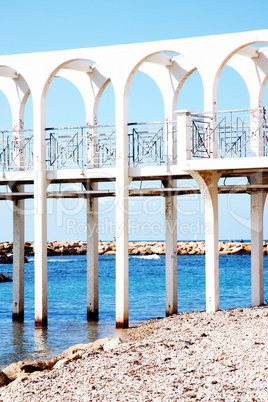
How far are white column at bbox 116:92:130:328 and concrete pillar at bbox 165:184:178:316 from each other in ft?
7.21

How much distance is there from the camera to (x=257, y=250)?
1783 centimetres

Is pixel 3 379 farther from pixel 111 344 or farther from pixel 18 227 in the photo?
pixel 18 227

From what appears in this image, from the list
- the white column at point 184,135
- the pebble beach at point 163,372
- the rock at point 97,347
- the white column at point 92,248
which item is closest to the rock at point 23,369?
the pebble beach at point 163,372

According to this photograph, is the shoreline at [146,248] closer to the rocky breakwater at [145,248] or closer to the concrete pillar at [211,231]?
the rocky breakwater at [145,248]

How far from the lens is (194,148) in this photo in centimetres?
1609

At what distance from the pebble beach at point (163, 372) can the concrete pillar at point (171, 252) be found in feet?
16.9

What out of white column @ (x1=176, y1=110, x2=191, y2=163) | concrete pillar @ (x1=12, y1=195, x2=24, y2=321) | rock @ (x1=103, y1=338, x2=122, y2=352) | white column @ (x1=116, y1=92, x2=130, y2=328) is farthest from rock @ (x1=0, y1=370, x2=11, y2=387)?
concrete pillar @ (x1=12, y1=195, x2=24, y2=321)

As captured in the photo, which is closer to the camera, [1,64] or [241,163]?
[241,163]

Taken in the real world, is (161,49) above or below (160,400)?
above

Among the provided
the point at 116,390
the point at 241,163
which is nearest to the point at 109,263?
the point at 241,163

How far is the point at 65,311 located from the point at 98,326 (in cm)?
699

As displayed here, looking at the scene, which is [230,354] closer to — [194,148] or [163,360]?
[163,360]

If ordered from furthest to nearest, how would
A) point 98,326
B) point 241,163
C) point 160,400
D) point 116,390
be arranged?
point 98,326, point 241,163, point 116,390, point 160,400

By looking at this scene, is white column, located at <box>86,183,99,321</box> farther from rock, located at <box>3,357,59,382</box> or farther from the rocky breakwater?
the rocky breakwater
